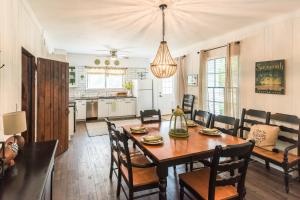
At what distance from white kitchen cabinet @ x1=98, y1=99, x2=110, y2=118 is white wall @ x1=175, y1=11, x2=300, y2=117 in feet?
15.4

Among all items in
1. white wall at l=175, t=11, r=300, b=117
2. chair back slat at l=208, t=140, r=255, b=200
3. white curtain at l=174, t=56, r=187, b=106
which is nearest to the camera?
chair back slat at l=208, t=140, r=255, b=200

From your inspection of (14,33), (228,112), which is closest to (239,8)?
(228,112)

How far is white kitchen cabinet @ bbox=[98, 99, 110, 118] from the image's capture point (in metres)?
7.13

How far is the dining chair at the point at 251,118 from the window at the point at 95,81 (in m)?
5.69

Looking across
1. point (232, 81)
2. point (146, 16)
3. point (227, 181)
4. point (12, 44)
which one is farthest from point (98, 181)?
point (232, 81)

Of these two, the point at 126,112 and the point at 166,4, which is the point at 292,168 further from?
the point at 126,112

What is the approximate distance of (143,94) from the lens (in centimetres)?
749

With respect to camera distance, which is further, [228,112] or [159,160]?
[228,112]

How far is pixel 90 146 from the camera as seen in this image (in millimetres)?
4305

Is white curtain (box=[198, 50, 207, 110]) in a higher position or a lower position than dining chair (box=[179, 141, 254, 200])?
higher

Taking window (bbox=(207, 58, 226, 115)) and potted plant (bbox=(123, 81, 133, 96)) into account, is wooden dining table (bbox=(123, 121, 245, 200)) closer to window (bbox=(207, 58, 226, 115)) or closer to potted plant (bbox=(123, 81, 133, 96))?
window (bbox=(207, 58, 226, 115))

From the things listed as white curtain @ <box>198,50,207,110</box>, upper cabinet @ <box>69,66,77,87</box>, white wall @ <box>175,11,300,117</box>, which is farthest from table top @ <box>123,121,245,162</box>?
upper cabinet @ <box>69,66,77,87</box>

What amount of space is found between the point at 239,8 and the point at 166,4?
115 centimetres

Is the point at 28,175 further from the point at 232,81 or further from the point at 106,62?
the point at 106,62
